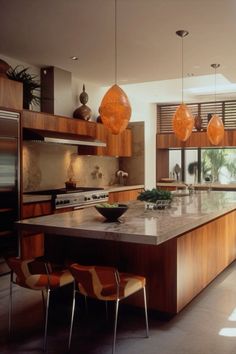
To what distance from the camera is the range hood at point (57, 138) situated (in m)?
5.40

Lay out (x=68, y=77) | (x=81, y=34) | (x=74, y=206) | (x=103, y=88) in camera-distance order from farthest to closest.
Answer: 1. (x=103, y=88)
2. (x=68, y=77)
3. (x=74, y=206)
4. (x=81, y=34)

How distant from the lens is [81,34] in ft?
14.9

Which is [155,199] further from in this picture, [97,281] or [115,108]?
[97,281]

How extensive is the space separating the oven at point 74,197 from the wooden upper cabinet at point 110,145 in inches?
33.3

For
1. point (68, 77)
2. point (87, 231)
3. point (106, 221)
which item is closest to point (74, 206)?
point (68, 77)

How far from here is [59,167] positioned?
21.6 feet

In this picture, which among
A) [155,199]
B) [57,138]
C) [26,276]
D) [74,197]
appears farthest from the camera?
[74,197]

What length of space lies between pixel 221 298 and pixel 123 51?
3.42 metres

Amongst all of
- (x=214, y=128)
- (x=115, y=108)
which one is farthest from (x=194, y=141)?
(x=115, y=108)

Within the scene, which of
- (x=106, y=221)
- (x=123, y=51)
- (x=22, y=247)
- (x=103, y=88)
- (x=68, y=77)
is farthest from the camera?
(x=103, y=88)

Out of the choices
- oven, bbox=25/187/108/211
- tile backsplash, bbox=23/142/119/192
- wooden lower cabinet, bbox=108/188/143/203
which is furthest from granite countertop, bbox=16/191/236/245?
wooden lower cabinet, bbox=108/188/143/203

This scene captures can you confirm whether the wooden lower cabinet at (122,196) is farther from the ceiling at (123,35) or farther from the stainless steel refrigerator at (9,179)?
the stainless steel refrigerator at (9,179)

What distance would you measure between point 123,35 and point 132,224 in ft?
8.55

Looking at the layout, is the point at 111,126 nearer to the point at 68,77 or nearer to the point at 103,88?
the point at 68,77
